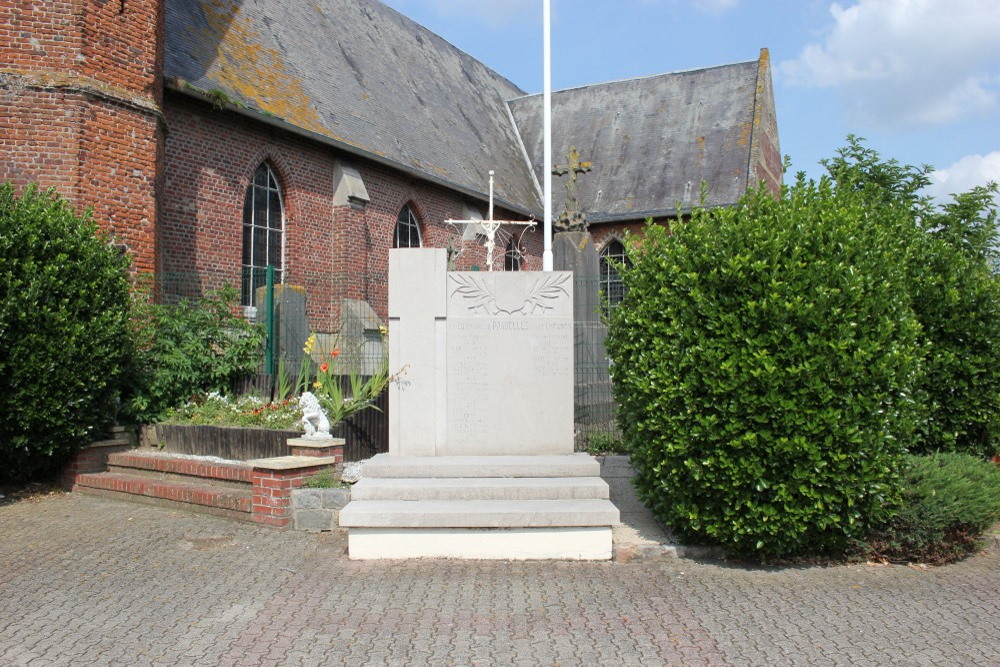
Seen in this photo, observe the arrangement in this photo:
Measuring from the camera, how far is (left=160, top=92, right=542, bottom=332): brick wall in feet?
42.0

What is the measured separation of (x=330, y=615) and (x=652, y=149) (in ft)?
74.3

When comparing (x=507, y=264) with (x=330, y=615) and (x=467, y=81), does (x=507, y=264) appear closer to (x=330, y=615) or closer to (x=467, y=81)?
(x=467, y=81)

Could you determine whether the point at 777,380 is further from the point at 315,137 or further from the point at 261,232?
the point at 315,137

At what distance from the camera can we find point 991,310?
677 centimetres

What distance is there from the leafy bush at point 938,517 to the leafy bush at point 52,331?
25.2 feet

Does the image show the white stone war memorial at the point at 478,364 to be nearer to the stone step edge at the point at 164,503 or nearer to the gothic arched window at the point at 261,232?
the stone step edge at the point at 164,503

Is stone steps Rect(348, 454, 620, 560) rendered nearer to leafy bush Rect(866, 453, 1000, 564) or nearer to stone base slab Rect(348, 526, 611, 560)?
stone base slab Rect(348, 526, 611, 560)

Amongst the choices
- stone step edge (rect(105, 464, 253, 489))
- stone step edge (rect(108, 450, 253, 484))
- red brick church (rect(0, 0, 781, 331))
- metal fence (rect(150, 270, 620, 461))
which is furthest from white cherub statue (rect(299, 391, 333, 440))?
red brick church (rect(0, 0, 781, 331))

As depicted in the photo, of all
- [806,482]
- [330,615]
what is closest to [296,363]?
[330,615]

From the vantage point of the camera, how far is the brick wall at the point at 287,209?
12.8 metres

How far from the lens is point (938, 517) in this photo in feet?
18.2

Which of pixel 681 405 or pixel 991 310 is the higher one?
pixel 991 310

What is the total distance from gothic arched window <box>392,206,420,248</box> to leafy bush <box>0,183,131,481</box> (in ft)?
31.9

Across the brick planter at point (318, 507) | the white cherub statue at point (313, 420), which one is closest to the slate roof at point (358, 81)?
the white cherub statue at point (313, 420)
